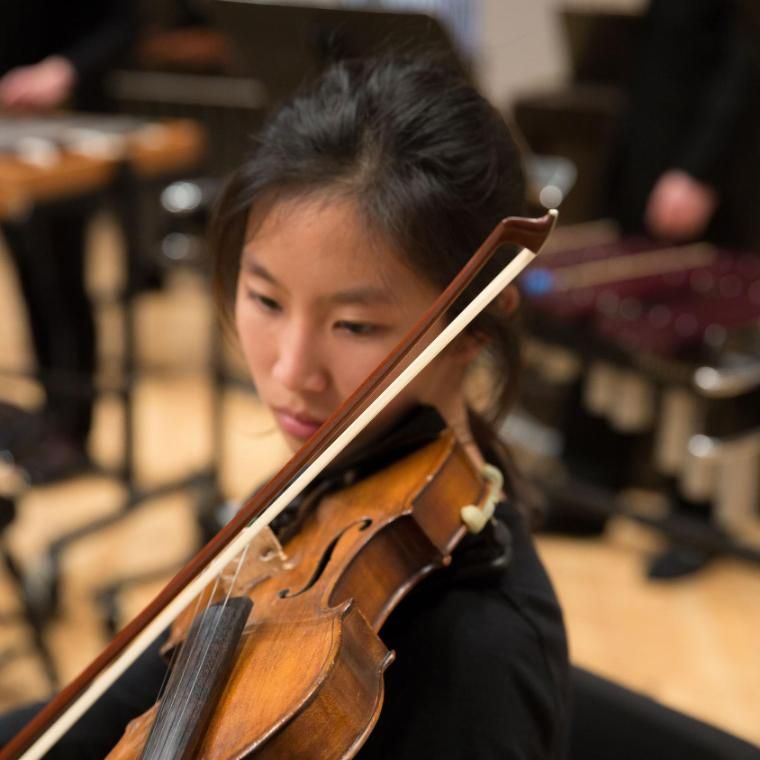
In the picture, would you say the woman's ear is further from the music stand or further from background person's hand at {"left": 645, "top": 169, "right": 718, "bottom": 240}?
background person's hand at {"left": 645, "top": 169, "right": 718, "bottom": 240}

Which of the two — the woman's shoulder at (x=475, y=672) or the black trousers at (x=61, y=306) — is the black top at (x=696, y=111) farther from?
the woman's shoulder at (x=475, y=672)

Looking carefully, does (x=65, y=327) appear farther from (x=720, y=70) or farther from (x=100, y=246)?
(x=100, y=246)

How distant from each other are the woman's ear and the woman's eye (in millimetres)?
128

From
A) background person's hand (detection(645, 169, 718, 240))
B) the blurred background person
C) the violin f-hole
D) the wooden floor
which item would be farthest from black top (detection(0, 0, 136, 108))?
the violin f-hole

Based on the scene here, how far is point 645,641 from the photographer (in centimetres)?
221

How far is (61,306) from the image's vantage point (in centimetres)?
288

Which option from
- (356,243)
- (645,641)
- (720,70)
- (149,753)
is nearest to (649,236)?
(720,70)

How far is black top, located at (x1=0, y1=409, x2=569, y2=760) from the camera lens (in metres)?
0.74

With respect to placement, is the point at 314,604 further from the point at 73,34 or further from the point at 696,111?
the point at 73,34

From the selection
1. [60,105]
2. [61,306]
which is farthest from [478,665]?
[60,105]

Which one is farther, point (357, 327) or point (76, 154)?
point (76, 154)

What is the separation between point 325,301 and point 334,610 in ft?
0.82

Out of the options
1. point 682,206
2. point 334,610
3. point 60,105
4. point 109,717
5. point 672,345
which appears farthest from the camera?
point 60,105

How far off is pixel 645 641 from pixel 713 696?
206 mm
